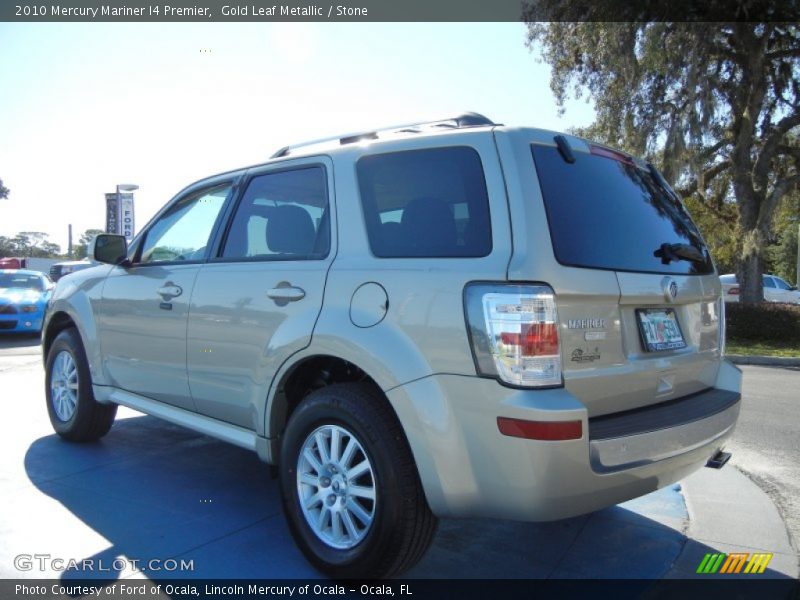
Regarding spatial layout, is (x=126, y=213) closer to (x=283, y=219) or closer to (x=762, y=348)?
(x=762, y=348)

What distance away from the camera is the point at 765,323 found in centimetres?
1412

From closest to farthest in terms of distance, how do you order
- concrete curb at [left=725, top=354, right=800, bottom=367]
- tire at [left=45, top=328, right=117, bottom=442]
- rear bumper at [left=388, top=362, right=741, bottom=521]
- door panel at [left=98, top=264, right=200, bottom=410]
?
rear bumper at [left=388, top=362, right=741, bottom=521]
door panel at [left=98, top=264, right=200, bottom=410]
tire at [left=45, top=328, right=117, bottom=442]
concrete curb at [left=725, top=354, right=800, bottom=367]

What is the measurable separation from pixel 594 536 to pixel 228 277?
236cm

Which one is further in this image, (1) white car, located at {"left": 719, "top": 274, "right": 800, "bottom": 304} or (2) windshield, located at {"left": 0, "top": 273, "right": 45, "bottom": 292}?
(1) white car, located at {"left": 719, "top": 274, "right": 800, "bottom": 304}

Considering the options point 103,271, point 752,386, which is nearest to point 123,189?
point 103,271

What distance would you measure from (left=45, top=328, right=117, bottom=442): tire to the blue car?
25.4 ft

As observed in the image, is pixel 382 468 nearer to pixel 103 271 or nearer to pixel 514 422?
pixel 514 422

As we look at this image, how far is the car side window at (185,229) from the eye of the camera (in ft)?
12.7

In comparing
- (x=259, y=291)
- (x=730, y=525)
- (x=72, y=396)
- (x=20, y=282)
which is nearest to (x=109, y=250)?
(x=72, y=396)

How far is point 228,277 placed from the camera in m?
3.45

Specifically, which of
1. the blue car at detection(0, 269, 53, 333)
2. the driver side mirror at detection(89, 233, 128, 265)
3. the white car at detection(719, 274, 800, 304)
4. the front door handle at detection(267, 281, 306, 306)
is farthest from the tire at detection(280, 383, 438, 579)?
the white car at detection(719, 274, 800, 304)

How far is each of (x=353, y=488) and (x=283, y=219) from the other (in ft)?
4.85

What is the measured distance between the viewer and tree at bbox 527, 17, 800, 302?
1506 cm

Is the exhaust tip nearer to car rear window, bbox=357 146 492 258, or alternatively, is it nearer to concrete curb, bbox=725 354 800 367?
car rear window, bbox=357 146 492 258
